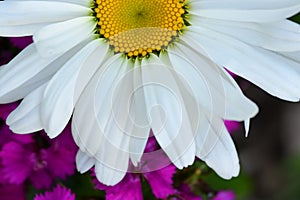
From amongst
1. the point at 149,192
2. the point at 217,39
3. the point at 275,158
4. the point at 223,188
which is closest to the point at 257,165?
the point at 275,158

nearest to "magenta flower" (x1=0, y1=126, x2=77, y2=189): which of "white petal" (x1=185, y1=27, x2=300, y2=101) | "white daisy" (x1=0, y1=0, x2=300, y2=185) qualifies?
"white daisy" (x1=0, y1=0, x2=300, y2=185)

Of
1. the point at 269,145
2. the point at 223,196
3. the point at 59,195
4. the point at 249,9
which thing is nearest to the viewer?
the point at 249,9

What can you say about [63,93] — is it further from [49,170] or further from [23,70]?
[49,170]

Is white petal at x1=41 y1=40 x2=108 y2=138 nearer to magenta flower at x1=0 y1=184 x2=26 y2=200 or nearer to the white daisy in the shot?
the white daisy

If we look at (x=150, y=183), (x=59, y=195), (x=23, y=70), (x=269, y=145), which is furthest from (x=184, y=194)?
(x=269, y=145)

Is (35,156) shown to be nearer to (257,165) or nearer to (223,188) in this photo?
(223,188)

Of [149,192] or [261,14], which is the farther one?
[149,192]
